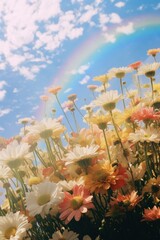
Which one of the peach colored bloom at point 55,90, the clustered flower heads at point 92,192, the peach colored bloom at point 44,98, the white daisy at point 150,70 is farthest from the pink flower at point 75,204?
the peach colored bloom at point 44,98

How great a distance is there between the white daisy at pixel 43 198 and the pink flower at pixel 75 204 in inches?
2.1

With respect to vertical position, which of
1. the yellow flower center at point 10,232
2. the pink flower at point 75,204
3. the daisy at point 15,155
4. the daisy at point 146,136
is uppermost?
the daisy at point 15,155

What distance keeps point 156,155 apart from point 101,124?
28 centimetres

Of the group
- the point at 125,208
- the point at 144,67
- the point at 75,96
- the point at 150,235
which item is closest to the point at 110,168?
the point at 125,208

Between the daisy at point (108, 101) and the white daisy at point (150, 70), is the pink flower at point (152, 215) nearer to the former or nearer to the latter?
the daisy at point (108, 101)

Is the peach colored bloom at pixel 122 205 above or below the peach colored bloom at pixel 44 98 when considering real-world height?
below

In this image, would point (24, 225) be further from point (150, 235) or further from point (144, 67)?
point (144, 67)

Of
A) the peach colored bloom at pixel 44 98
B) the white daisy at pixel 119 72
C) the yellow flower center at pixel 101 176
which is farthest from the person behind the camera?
the peach colored bloom at pixel 44 98

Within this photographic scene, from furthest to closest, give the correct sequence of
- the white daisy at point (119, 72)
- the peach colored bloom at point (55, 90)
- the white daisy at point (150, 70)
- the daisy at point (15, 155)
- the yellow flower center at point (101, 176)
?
the peach colored bloom at point (55, 90) < the white daisy at point (119, 72) < the white daisy at point (150, 70) < the daisy at point (15, 155) < the yellow flower center at point (101, 176)

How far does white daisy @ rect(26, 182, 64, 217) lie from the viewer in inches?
43.9

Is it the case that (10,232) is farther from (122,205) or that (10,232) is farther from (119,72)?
(119,72)

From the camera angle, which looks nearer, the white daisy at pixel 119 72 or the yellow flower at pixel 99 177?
the yellow flower at pixel 99 177

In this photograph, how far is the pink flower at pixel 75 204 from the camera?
1.14m

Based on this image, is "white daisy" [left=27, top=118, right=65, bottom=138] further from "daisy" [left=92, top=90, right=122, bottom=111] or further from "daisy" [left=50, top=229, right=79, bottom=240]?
"daisy" [left=50, top=229, right=79, bottom=240]
